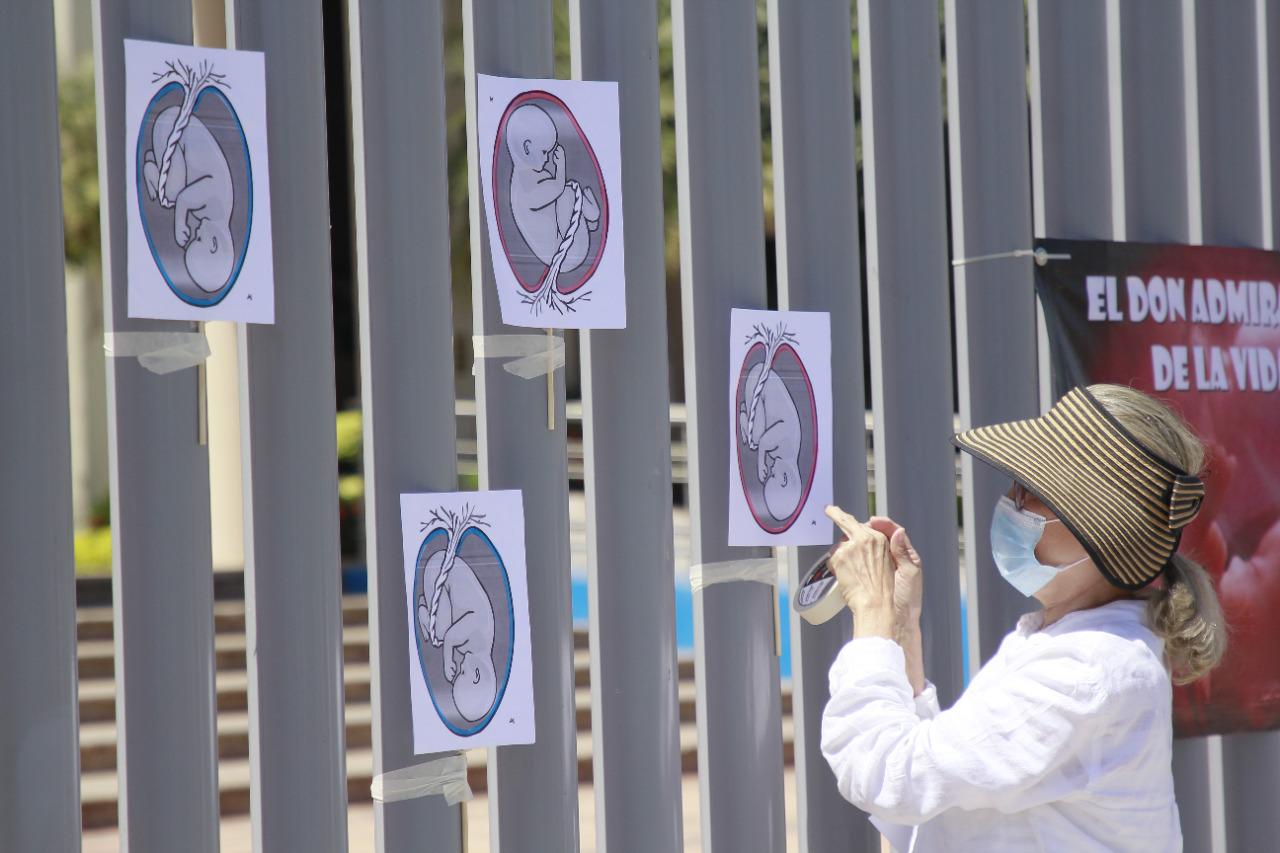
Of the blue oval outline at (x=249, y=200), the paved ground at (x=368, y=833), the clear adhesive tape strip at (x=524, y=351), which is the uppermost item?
the blue oval outline at (x=249, y=200)

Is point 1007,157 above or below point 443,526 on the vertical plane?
above

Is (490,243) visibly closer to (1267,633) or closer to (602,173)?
(602,173)

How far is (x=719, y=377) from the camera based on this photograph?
7.57 ft

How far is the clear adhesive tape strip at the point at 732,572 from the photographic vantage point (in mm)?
2295

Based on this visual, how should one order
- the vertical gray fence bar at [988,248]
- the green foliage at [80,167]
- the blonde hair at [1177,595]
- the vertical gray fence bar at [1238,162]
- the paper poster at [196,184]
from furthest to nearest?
the green foliage at [80,167]
the vertical gray fence bar at [1238,162]
the vertical gray fence bar at [988,248]
the paper poster at [196,184]
the blonde hair at [1177,595]

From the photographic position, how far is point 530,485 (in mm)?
2156

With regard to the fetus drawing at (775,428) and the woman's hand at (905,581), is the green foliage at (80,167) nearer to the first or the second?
the fetus drawing at (775,428)

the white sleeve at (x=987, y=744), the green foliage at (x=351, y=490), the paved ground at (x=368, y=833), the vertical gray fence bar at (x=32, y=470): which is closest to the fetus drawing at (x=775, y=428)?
the white sleeve at (x=987, y=744)

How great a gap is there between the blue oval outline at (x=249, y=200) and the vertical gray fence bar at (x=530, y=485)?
1.12 feet

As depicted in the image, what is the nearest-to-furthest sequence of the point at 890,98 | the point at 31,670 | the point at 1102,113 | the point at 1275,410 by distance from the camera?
the point at 31,670 → the point at 890,98 → the point at 1102,113 → the point at 1275,410

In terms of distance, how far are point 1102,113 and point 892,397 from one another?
0.74m

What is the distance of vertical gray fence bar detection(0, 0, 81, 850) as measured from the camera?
1852mm

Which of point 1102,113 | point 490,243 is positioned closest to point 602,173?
point 490,243

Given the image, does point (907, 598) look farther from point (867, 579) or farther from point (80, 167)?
point (80, 167)
